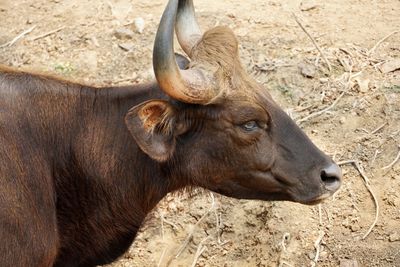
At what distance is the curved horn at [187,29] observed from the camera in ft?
27.5

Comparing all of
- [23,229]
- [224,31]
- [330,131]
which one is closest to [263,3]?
[330,131]

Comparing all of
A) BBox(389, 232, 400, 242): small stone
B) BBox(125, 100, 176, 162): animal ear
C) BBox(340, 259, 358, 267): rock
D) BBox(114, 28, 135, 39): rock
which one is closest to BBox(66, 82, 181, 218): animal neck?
BBox(125, 100, 176, 162): animal ear

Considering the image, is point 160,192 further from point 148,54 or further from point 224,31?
point 148,54

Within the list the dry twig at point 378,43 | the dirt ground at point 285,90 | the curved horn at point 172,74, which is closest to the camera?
the curved horn at point 172,74

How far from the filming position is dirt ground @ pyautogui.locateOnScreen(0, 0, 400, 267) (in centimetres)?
1021

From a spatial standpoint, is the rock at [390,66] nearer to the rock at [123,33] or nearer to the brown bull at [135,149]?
the rock at [123,33]

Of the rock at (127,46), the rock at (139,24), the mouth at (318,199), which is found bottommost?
the rock at (127,46)

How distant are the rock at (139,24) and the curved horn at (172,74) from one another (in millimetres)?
5753

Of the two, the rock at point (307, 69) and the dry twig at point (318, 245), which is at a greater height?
the rock at point (307, 69)

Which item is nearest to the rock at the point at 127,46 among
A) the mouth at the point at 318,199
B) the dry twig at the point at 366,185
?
A: the dry twig at the point at 366,185

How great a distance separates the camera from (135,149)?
8.05 m

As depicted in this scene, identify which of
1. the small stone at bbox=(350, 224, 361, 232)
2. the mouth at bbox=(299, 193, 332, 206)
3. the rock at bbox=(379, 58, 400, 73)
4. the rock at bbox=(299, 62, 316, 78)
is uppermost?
the mouth at bbox=(299, 193, 332, 206)

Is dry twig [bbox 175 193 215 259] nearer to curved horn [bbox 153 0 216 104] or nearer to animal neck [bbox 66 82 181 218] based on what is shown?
animal neck [bbox 66 82 181 218]

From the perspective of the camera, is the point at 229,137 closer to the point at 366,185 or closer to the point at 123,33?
the point at 366,185
